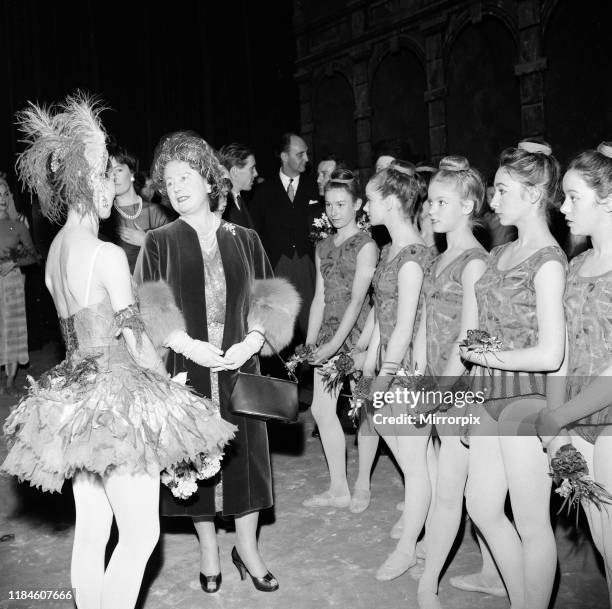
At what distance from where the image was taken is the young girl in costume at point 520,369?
2.32 metres

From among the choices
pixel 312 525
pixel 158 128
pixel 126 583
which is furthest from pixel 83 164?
pixel 158 128

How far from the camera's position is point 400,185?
11.1 feet

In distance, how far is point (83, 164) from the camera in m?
2.32

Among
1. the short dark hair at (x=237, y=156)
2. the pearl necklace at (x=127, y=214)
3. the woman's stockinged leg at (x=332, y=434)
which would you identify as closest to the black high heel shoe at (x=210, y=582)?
the woman's stockinged leg at (x=332, y=434)

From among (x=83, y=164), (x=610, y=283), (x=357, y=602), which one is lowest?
(x=357, y=602)

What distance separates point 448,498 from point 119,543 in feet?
4.15

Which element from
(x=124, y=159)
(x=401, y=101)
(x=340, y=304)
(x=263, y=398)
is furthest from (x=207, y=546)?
(x=401, y=101)

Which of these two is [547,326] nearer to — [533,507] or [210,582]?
[533,507]

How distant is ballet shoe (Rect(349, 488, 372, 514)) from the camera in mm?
3875

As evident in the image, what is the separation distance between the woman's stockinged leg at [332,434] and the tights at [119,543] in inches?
73.0

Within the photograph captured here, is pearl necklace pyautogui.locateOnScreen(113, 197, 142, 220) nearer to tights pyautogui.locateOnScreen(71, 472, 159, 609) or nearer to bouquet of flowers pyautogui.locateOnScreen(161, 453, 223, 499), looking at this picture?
bouquet of flowers pyautogui.locateOnScreen(161, 453, 223, 499)

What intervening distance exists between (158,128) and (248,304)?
8.45 metres

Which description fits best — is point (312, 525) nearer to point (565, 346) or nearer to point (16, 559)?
point (16, 559)

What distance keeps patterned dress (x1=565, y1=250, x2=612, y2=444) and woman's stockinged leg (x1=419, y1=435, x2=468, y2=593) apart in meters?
0.60
